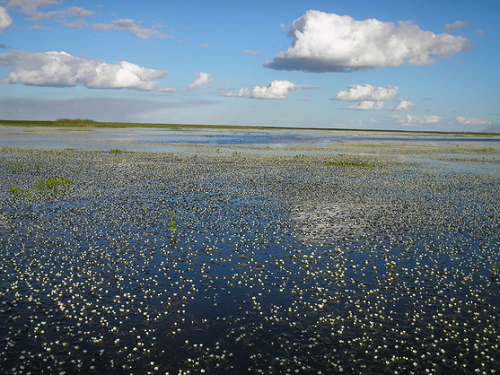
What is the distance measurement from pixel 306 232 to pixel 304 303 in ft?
26.2

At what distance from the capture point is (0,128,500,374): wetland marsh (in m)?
10.2

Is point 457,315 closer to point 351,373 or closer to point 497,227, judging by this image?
point 351,373

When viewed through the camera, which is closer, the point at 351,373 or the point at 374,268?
the point at 351,373

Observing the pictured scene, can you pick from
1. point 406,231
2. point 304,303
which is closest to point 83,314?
point 304,303

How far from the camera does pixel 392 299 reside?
13594 mm

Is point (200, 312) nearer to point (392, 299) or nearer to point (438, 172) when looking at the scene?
point (392, 299)

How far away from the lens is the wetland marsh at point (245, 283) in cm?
1023

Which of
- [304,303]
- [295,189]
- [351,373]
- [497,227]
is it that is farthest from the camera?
[295,189]

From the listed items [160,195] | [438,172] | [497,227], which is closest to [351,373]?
[497,227]

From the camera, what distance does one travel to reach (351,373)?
31.8ft

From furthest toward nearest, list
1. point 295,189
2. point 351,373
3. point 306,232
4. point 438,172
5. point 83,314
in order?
1. point 438,172
2. point 295,189
3. point 306,232
4. point 83,314
5. point 351,373

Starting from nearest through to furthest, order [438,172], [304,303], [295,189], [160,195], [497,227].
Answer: [304,303] → [497,227] → [160,195] → [295,189] → [438,172]

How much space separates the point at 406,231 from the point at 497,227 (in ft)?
19.3

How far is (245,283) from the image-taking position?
47.8 ft
